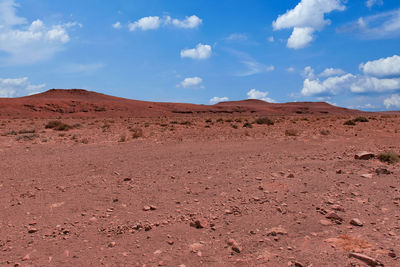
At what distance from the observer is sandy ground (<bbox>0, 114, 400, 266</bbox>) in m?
3.95

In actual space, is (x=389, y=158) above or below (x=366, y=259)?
above

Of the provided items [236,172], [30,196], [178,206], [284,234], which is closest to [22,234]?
[30,196]

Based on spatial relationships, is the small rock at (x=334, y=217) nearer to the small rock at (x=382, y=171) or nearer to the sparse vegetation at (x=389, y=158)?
the small rock at (x=382, y=171)

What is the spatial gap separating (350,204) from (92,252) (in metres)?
4.41

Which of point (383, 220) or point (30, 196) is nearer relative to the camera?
point (383, 220)

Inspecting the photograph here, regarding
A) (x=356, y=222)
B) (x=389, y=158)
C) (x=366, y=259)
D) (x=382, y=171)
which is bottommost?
(x=366, y=259)

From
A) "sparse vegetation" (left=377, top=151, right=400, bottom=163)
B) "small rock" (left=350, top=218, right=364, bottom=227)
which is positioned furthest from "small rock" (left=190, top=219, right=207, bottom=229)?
"sparse vegetation" (left=377, top=151, right=400, bottom=163)

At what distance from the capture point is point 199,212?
523cm

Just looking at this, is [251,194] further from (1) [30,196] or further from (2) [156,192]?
(1) [30,196]

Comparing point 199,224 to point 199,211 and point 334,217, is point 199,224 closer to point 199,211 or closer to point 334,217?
point 199,211

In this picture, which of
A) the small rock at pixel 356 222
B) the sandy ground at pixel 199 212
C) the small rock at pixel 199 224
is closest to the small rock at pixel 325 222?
the sandy ground at pixel 199 212

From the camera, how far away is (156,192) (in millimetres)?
Answer: 6379

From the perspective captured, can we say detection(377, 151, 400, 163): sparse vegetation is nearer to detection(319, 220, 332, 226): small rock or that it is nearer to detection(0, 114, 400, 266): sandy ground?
detection(0, 114, 400, 266): sandy ground

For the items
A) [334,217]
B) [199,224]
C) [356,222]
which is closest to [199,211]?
[199,224]
